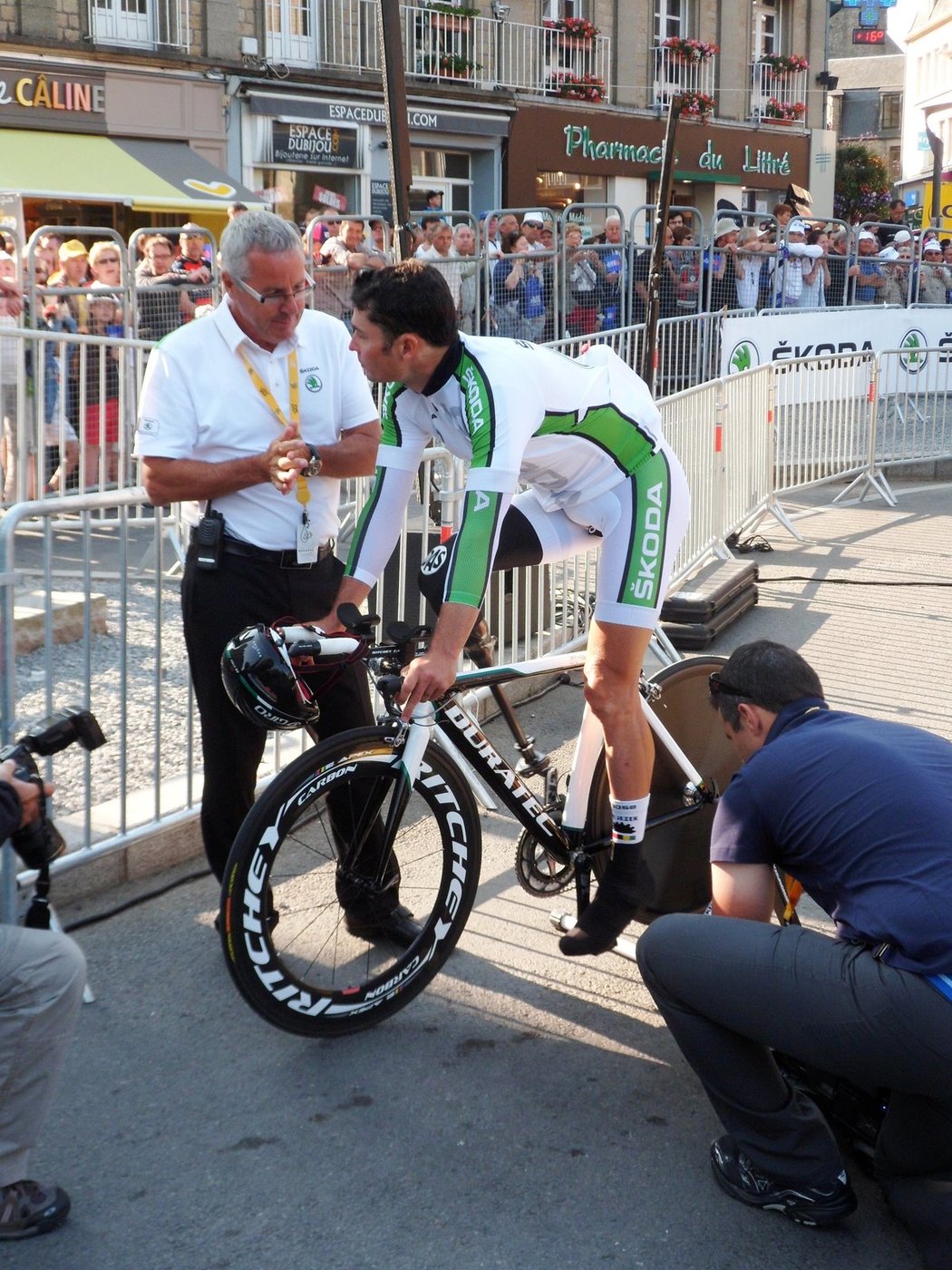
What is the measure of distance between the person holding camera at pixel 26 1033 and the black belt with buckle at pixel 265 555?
1.17m

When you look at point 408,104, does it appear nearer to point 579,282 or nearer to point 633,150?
point 633,150

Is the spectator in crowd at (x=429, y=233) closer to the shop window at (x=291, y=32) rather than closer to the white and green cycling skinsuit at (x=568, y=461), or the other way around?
the white and green cycling skinsuit at (x=568, y=461)

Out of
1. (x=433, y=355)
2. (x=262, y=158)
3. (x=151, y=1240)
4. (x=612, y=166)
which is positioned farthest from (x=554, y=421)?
(x=612, y=166)

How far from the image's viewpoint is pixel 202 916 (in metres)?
4.30

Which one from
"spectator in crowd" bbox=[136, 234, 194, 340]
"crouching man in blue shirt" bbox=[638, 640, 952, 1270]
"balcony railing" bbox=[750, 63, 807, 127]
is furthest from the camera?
"balcony railing" bbox=[750, 63, 807, 127]

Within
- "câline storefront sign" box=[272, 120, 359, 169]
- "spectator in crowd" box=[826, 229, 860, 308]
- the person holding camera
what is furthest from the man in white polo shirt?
"câline storefront sign" box=[272, 120, 359, 169]

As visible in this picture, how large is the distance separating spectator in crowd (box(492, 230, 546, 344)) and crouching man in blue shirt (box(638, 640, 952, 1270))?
11.5 metres

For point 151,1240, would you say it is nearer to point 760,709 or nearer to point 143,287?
point 760,709

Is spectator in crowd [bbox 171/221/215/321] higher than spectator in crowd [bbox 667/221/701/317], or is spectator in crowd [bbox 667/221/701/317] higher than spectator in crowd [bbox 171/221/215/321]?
spectator in crowd [bbox 667/221/701/317]

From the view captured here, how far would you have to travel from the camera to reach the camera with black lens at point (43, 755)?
282 centimetres

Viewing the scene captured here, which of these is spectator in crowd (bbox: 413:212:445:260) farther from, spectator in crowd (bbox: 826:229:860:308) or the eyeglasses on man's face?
the eyeglasses on man's face

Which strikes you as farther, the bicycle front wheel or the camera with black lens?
the bicycle front wheel

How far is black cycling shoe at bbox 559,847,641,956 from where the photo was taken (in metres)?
3.85

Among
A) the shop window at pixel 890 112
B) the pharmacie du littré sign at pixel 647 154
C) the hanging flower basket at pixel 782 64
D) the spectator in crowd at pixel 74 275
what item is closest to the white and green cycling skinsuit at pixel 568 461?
the spectator in crowd at pixel 74 275
